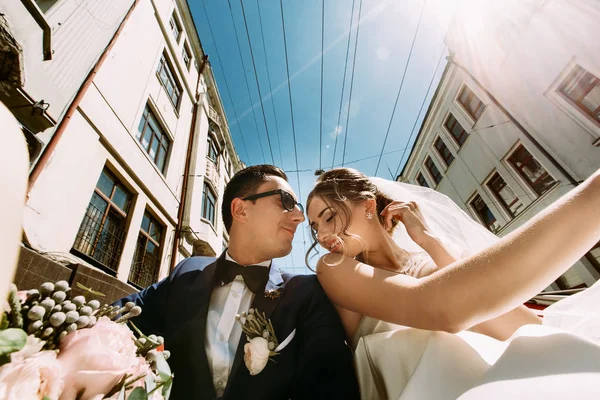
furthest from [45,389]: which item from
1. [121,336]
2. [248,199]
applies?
[248,199]

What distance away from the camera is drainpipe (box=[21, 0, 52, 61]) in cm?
493

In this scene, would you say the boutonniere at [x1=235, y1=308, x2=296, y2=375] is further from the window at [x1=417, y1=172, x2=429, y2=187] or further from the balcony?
the window at [x1=417, y1=172, x2=429, y2=187]

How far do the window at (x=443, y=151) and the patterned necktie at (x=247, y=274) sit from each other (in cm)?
1722

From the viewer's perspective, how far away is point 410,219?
7.57 ft

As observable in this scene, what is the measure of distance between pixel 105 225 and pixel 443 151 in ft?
59.2

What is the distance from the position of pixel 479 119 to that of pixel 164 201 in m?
15.4

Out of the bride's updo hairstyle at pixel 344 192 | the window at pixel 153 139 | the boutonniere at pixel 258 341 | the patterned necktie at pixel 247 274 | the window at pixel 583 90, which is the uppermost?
the window at pixel 153 139

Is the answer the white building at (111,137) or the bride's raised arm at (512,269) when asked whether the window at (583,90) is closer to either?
the bride's raised arm at (512,269)

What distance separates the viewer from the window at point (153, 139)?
8.94m

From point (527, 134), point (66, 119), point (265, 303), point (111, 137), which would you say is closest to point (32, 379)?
point (265, 303)

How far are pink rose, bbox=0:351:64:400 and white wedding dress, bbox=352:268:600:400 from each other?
1.24 meters

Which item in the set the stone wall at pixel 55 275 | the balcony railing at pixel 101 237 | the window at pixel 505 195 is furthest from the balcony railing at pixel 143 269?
the window at pixel 505 195

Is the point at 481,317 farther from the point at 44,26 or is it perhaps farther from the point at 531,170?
the point at 531,170

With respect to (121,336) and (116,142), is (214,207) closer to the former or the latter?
(116,142)
